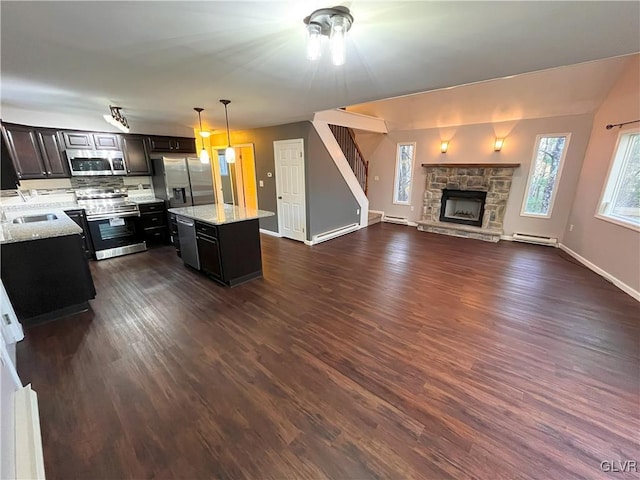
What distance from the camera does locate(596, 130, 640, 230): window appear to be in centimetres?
360

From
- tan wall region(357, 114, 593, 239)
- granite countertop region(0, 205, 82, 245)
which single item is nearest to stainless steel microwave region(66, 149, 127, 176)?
granite countertop region(0, 205, 82, 245)

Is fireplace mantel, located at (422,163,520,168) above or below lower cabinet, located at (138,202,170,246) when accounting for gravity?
above

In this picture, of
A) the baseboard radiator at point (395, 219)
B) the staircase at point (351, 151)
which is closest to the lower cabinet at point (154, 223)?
the staircase at point (351, 151)

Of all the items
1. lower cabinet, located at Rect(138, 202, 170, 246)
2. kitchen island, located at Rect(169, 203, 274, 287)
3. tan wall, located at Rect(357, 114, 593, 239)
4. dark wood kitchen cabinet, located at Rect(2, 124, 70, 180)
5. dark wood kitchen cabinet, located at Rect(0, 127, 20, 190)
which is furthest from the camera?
lower cabinet, located at Rect(138, 202, 170, 246)

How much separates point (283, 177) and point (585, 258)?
5.53 m

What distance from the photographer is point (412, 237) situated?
596 centimetres

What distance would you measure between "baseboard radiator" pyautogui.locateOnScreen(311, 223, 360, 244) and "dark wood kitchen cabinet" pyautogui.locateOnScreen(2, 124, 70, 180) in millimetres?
4450

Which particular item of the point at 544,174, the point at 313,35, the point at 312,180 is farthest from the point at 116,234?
the point at 544,174

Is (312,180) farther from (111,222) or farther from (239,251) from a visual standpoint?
(111,222)

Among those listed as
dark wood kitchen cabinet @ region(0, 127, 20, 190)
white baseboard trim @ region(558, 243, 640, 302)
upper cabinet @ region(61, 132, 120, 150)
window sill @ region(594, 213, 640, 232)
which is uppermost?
upper cabinet @ region(61, 132, 120, 150)

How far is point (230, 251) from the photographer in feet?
11.4

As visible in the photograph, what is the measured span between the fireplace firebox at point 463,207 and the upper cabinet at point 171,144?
596 centimetres

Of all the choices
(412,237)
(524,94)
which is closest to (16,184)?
(412,237)

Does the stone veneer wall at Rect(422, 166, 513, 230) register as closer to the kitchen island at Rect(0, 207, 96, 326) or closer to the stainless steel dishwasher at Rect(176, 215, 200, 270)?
the stainless steel dishwasher at Rect(176, 215, 200, 270)
